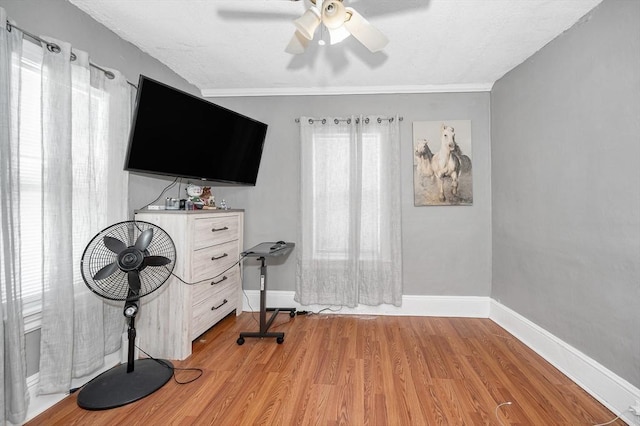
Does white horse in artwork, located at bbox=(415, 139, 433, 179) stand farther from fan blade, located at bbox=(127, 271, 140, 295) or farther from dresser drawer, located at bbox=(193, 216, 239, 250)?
fan blade, located at bbox=(127, 271, 140, 295)

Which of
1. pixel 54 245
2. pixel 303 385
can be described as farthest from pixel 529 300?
pixel 54 245

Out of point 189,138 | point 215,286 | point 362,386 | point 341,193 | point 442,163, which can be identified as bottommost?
point 362,386

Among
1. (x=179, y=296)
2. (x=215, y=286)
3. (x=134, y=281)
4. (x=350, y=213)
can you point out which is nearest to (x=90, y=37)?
(x=134, y=281)

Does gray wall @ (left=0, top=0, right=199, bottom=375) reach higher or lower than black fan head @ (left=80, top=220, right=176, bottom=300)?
higher

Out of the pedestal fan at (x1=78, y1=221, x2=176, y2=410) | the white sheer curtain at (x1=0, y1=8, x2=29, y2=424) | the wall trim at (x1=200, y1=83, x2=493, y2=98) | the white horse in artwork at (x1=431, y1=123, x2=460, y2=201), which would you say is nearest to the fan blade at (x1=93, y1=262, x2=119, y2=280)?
the pedestal fan at (x1=78, y1=221, x2=176, y2=410)

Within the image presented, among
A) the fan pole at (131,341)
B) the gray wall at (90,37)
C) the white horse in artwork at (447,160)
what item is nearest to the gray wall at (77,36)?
the gray wall at (90,37)

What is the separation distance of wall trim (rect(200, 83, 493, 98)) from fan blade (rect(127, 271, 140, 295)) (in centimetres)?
227

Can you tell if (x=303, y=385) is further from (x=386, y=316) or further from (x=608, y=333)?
(x=608, y=333)

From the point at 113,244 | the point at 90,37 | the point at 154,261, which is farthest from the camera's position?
the point at 90,37

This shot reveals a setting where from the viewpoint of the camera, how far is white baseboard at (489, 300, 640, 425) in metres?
1.54

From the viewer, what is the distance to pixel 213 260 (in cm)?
243

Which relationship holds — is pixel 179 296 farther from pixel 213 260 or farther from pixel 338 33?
pixel 338 33

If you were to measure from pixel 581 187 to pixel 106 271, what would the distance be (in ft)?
10.2

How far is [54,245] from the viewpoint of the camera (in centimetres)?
154
